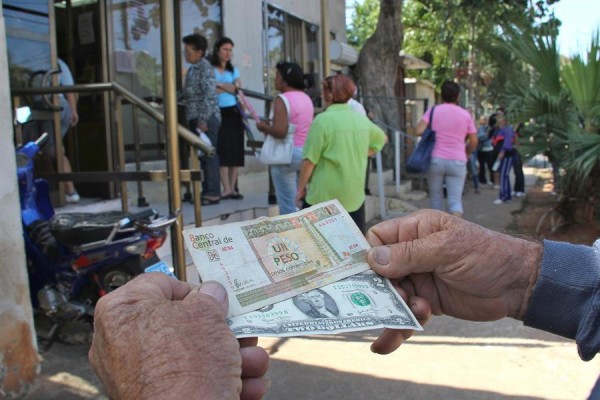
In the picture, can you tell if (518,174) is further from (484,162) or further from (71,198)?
(71,198)

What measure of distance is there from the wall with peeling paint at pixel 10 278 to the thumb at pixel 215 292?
2047 millimetres

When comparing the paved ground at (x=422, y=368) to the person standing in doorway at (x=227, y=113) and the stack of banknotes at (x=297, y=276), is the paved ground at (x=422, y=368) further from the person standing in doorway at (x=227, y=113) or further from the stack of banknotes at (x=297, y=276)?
the person standing in doorway at (x=227, y=113)

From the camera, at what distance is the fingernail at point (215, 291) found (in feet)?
3.82

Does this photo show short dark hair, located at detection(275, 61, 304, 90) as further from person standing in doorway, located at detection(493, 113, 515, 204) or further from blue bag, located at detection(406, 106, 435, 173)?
person standing in doorway, located at detection(493, 113, 515, 204)

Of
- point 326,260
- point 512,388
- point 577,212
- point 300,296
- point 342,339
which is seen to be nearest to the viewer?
point 300,296

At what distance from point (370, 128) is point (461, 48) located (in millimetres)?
16642

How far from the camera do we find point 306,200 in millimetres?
4164

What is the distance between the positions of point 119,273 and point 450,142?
3447mm

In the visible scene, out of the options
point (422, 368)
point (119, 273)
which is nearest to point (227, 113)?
point (119, 273)

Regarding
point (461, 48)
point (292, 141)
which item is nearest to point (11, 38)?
point (292, 141)

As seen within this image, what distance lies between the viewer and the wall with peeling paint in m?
2.82

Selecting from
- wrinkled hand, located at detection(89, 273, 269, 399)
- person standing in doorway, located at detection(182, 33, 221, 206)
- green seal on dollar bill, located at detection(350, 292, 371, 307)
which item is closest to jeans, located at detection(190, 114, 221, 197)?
person standing in doorway, located at detection(182, 33, 221, 206)

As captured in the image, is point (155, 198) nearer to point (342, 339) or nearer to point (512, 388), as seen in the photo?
point (342, 339)

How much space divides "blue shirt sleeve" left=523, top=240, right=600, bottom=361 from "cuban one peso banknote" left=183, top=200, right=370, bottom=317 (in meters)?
0.48
